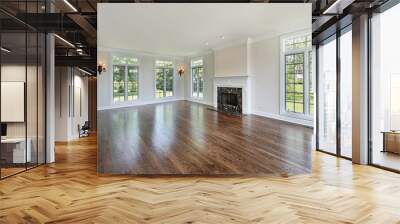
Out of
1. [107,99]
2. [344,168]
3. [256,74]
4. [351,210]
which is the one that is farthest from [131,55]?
[344,168]

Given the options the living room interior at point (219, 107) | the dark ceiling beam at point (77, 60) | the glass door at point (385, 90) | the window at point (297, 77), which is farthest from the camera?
the dark ceiling beam at point (77, 60)

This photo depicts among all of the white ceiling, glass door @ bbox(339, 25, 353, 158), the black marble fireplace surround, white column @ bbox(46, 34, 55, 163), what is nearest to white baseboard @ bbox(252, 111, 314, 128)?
the black marble fireplace surround

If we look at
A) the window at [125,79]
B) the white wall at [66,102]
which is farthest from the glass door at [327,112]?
the white wall at [66,102]

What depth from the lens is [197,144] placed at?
16.6 feet

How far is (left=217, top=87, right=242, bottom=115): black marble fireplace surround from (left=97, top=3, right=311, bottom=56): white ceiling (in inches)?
27.6

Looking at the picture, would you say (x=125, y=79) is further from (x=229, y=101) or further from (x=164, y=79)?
(x=229, y=101)

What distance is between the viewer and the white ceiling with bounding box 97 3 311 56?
498cm

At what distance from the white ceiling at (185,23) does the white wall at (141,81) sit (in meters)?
0.09

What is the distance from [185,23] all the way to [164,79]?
0.88 metres

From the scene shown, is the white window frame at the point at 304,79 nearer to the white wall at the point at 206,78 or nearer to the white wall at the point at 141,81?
the white wall at the point at 206,78

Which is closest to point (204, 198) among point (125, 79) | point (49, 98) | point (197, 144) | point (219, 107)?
point (197, 144)

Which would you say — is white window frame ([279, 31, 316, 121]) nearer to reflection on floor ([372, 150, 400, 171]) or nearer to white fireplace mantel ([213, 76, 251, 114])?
white fireplace mantel ([213, 76, 251, 114])

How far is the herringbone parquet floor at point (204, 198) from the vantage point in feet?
11.3

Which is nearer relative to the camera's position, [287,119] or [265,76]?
[287,119]
